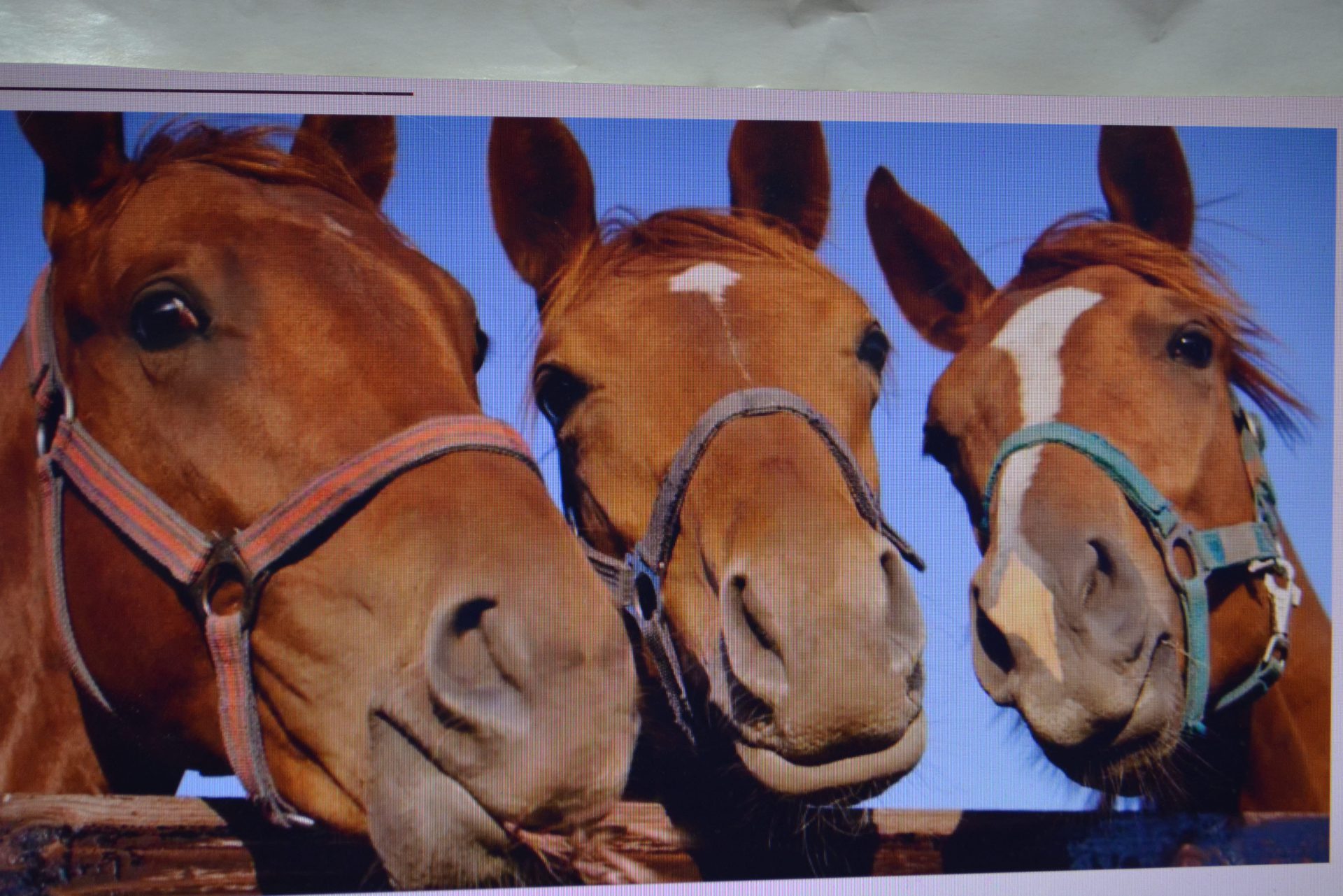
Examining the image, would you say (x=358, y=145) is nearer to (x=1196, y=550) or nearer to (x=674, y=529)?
(x=674, y=529)

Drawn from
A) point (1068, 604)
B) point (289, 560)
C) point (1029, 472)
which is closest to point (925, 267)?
point (1029, 472)

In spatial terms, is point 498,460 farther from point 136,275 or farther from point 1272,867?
point 1272,867

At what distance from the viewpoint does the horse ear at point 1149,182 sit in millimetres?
2602

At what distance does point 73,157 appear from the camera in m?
2.20

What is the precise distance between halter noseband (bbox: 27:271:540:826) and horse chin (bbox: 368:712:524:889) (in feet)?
0.56

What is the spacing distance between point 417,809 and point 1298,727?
1.91 metres

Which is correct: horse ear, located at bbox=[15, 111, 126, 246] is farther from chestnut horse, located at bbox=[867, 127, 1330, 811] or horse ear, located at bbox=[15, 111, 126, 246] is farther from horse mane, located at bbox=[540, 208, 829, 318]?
chestnut horse, located at bbox=[867, 127, 1330, 811]

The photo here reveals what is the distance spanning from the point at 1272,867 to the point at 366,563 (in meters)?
2.03

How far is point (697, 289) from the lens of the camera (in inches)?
91.6

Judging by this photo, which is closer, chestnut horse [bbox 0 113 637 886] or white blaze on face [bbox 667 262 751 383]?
chestnut horse [bbox 0 113 637 886]

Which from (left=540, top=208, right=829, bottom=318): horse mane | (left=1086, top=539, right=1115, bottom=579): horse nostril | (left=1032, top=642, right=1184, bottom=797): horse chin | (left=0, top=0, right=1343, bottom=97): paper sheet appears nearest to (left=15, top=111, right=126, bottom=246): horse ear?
(left=0, top=0, right=1343, bottom=97): paper sheet

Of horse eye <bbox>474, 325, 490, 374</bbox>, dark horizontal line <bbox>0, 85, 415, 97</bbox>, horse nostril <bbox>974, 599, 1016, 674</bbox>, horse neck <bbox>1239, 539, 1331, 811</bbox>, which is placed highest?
dark horizontal line <bbox>0, 85, 415, 97</bbox>

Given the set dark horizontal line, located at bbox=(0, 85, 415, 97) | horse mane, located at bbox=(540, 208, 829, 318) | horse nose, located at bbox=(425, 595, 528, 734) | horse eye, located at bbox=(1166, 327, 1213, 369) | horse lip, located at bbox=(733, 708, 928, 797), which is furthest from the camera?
horse eye, located at bbox=(1166, 327, 1213, 369)

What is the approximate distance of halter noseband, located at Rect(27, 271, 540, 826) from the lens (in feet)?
6.15
